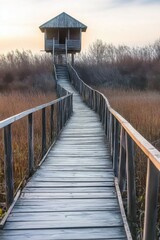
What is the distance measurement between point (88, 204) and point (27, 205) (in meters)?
0.70

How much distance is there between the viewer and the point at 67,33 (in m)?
36.6

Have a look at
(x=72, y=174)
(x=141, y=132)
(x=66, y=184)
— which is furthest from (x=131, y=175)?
(x=141, y=132)

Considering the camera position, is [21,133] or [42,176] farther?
[21,133]

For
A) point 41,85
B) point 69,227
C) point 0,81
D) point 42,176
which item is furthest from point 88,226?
point 0,81

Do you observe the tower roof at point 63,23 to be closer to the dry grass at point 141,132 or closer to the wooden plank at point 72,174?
the dry grass at point 141,132

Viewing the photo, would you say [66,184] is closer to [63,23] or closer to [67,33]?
[63,23]

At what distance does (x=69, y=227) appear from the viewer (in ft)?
12.1

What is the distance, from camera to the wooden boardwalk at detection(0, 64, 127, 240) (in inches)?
141

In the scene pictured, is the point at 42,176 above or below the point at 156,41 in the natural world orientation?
below

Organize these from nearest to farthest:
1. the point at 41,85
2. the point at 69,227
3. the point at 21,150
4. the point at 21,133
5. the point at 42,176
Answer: the point at 69,227 < the point at 42,176 < the point at 21,150 < the point at 21,133 < the point at 41,85

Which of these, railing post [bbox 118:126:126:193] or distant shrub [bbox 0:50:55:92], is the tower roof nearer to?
distant shrub [bbox 0:50:55:92]

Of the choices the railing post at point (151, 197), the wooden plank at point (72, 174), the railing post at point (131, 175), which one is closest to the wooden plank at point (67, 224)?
the railing post at point (131, 175)

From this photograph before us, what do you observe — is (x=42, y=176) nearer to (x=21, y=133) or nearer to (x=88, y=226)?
(x=88, y=226)

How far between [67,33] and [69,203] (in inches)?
1322
